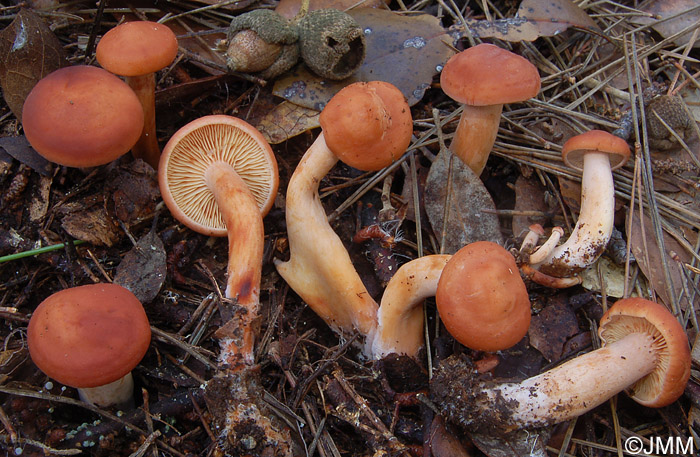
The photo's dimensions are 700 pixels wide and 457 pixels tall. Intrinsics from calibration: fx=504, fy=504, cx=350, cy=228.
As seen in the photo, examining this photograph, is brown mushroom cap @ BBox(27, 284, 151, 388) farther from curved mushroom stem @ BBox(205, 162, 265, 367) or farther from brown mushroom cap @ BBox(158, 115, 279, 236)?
brown mushroom cap @ BBox(158, 115, 279, 236)

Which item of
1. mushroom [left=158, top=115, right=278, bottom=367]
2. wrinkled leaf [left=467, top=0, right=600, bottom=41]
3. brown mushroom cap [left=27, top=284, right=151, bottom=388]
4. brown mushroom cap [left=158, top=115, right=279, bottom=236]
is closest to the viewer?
brown mushroom cap [left=27, top=284, right=151, bottom=388]

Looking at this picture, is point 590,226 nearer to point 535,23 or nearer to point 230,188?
point 535,23

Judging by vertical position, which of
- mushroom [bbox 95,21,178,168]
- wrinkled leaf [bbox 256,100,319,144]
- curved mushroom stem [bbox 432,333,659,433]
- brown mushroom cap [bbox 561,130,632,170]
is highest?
mushroom [bbox 95,21,178,168]

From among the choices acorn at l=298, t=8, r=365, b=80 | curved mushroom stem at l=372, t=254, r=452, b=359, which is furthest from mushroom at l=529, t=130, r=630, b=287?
acorn at l=298, t=8, r=365, b=80

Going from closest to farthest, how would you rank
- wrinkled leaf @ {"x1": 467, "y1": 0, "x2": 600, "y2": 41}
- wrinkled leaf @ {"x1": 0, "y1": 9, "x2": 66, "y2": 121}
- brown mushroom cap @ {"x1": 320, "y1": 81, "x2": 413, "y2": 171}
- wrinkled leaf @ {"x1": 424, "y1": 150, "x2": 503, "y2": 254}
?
brown mushroom cap @ {"x1": 320, "y1": 81, "x2": 413, "y2": 171}, wrinkled leaf @ {"x1": 0, "y1": 9, "x2": 66, "y2": 121}, wrinkled leaf @ {"x1": 424, "y1": 150, "x2": 503, "y2": 254}, wrinkled leaf @ {"x1": 467, "y1": 0, "x2": 600, "y2": 41}

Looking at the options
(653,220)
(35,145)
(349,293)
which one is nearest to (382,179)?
(349,293)

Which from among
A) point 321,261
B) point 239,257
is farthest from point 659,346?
point 239,257

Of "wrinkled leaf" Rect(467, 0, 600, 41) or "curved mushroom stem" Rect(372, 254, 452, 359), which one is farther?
"wrinkled leaf" Rect(467, 0, 600, 41)

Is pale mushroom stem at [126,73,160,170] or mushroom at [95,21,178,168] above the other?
mushroom at [95,21,178,168]
